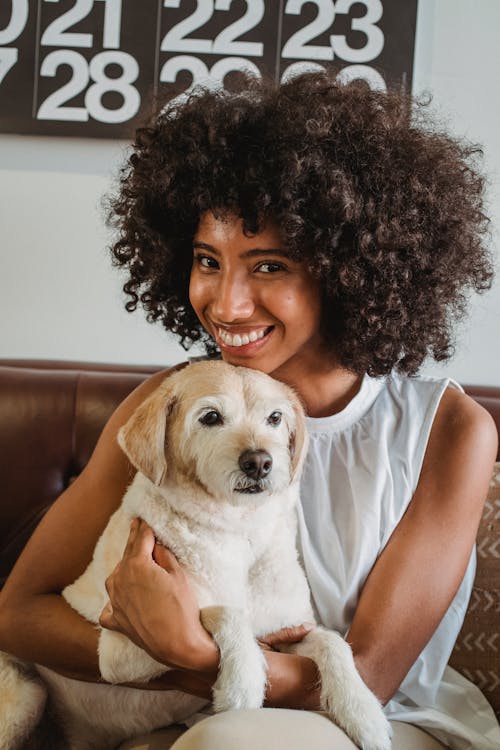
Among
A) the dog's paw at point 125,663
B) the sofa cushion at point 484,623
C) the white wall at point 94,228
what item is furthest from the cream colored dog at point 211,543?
the white wall at point 94,228

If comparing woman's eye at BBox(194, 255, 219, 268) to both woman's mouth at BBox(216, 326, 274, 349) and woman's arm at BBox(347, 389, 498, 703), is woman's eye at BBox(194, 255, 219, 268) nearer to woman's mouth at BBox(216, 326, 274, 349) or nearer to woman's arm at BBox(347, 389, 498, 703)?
woman's mouth at BBox(216, 326, 274, 349)

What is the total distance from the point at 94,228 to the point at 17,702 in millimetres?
1406

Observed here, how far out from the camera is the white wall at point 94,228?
2311 millimetres

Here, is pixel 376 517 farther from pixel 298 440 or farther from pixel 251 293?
pixel 251 293

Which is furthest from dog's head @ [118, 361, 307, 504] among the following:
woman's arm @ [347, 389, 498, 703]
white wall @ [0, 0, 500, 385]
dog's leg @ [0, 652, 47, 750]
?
white wall @ [0, 0, 500, 385]

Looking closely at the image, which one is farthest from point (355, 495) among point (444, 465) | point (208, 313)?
point (208, 313)

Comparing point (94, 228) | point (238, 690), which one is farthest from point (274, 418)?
point (94, 228)

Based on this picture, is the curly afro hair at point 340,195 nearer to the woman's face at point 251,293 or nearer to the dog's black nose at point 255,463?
the woman's face at point 251,293

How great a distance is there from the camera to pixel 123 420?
1.50m

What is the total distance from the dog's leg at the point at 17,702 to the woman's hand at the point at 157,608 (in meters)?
0.23

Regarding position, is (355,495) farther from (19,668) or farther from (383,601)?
(19,668)

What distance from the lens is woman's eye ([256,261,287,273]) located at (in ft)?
4.52

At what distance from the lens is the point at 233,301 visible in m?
1.31

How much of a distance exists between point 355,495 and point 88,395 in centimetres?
83
